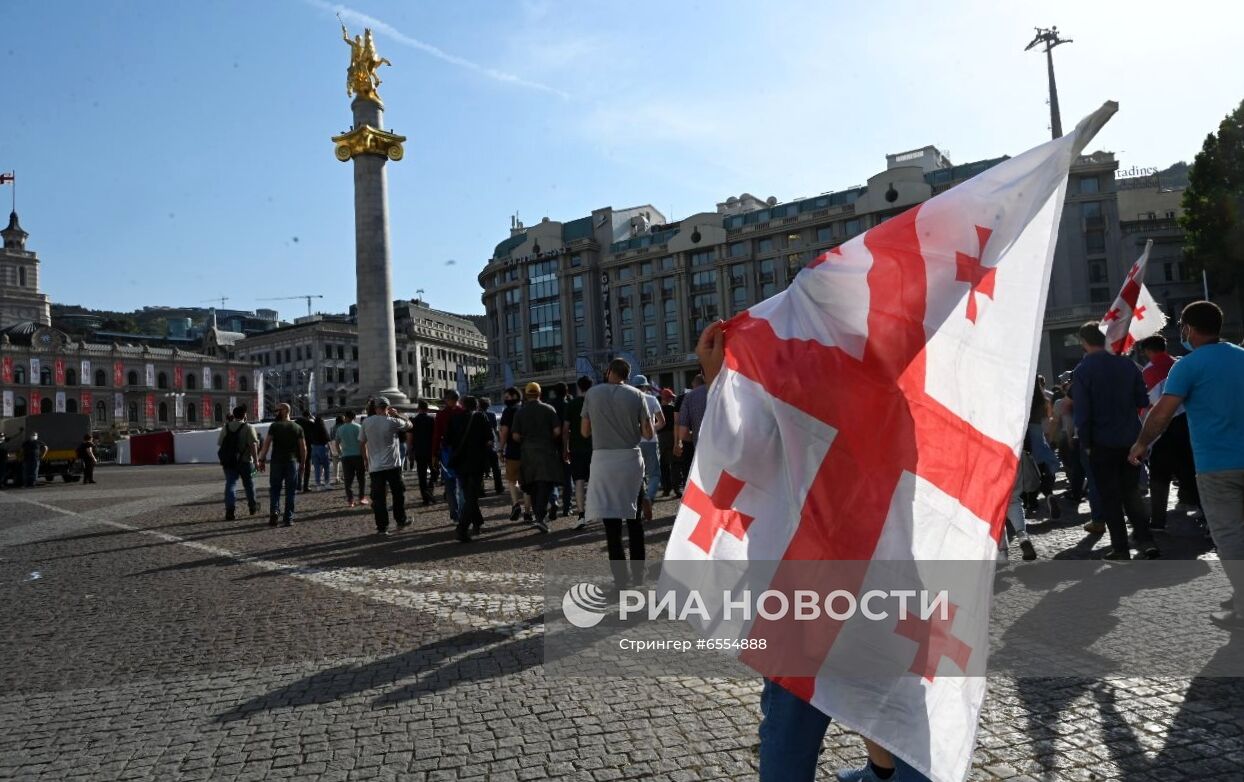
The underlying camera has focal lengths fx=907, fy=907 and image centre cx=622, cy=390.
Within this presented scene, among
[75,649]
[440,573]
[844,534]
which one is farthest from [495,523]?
[844,534]

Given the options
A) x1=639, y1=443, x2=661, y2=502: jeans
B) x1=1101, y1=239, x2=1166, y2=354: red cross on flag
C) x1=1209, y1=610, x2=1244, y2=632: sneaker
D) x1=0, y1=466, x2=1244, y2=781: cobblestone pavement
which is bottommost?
x1=1209, y1=610, x2=1244, y2=632: sneaker

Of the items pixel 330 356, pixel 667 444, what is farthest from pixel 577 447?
pixel 330 356

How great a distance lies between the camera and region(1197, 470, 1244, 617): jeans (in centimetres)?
546

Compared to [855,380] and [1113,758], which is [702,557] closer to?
[855,380]

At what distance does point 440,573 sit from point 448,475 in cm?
437

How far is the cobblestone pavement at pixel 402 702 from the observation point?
362 cm

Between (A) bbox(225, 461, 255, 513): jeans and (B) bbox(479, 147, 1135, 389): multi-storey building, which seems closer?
(A) bbox(225, 461, 255, 513): jeans

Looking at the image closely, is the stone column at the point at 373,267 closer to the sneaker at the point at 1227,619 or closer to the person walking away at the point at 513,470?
the person walking away at the point at 513,470

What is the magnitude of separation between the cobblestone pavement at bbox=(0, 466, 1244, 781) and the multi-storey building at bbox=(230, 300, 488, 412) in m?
107

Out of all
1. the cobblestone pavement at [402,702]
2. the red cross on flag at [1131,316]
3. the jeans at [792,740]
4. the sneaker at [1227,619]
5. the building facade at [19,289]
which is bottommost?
the sneaker at [1227,619]

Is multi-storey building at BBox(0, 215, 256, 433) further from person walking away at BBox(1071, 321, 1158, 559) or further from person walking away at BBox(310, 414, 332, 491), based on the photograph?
person walking away at BBox(1071, 321, 1158, 559)

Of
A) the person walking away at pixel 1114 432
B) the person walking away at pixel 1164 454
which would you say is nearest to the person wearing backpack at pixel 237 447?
the person walking away at pixel 1114 432

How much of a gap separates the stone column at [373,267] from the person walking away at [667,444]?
2253 cm

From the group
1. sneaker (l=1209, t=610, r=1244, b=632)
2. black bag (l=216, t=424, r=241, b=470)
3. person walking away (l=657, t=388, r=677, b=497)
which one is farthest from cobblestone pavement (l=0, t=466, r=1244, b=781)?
person walking away (l=657, t=388, r=677, b=497)
